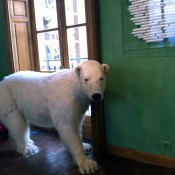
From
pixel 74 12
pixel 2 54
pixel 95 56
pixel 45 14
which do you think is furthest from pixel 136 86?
pixel 2 54

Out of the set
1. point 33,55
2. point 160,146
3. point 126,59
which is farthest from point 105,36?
point 33,55

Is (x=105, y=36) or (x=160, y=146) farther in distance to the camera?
(x=105, y=36)

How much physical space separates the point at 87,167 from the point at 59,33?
166cm

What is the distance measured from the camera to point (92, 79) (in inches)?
80.3

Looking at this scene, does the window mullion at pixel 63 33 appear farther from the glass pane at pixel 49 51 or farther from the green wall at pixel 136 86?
the green wall at pixel 136 86

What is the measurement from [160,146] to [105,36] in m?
1.16

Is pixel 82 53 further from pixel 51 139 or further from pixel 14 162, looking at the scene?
pixel 14 162

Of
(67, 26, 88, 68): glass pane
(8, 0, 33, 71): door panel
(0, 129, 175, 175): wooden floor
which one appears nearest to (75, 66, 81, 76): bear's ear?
(67, 26, 88, 68): glass pane

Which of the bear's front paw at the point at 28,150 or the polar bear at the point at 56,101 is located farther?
the bear's front paw at the point at 28,150

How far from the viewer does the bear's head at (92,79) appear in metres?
2.01

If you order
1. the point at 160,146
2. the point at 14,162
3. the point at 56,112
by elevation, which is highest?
the point at 56,112

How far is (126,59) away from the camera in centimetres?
235

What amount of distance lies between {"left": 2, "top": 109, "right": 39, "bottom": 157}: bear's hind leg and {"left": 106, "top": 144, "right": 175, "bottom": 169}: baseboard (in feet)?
2.90

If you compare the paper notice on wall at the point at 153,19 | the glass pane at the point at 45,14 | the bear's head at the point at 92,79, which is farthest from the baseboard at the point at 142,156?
the glass pane at the point at 45,14
